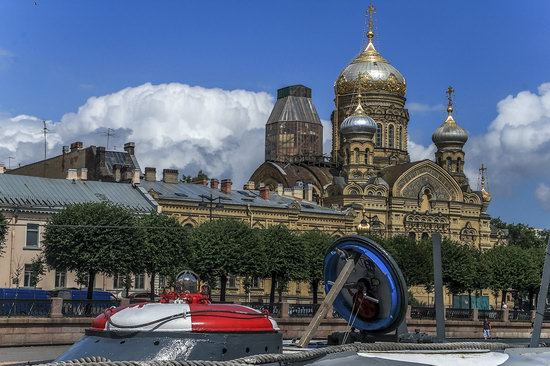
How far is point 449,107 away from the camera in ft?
408

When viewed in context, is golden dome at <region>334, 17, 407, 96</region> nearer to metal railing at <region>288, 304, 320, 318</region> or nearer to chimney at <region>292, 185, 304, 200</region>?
chimney at <region>292, 185, 304, 200</region>

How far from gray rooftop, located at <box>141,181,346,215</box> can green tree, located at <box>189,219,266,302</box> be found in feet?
43.1

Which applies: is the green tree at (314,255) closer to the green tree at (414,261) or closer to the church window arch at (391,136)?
the green tree at (414,261)

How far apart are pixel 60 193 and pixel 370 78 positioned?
52.0 meters

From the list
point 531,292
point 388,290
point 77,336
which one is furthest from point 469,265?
point 388,290

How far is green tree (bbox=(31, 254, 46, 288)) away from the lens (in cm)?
6569

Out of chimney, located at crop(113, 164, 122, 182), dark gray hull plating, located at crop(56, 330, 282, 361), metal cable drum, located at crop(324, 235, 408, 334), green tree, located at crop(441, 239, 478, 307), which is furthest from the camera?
chimney, located at crop(113, 164, 122, 182)

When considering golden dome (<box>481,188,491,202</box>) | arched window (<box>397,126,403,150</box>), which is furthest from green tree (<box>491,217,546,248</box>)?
arched window (<box>397,126,403,150</box>)

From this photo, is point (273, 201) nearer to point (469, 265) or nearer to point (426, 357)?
point (469, 265)

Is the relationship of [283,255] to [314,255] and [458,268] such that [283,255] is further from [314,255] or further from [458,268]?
[458,268]

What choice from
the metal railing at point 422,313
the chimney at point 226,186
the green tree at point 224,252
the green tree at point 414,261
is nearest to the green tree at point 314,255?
the green tree at point 224,252

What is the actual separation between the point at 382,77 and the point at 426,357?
102261 mm

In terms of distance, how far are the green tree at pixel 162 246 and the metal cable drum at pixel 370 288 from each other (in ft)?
142

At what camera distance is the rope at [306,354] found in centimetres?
1220
